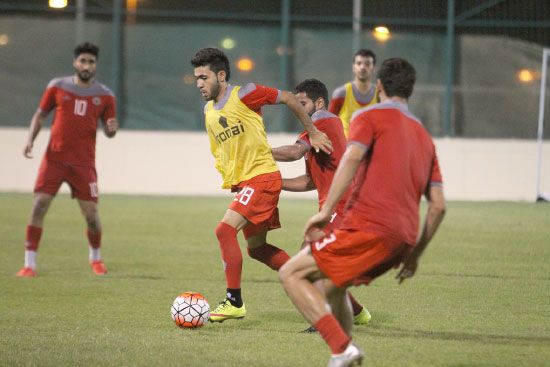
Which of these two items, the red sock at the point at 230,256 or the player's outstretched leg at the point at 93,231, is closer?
the red sock at the point at 230,256

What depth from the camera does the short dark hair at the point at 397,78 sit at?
6.09 meters

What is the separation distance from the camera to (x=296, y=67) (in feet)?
83.5

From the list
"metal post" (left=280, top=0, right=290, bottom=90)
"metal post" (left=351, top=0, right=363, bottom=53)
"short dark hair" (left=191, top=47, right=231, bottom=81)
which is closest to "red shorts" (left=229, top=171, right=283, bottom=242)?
"short dark hair" (left=191, top=47, right=231, bottom=81)

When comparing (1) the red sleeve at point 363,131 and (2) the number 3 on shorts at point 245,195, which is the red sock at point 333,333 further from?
(2) the number 3 on shorts at point 245,195

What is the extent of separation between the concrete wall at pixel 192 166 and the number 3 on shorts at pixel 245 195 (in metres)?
15.2

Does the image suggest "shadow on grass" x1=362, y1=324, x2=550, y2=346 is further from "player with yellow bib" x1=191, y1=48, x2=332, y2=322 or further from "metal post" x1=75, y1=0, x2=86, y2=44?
"metal post" x1=75, y1=0, x2=86, y2=44

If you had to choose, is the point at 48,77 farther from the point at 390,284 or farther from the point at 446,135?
the point at 390,284

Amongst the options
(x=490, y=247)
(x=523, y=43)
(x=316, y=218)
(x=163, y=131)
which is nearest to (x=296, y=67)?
(x=163, y=131)

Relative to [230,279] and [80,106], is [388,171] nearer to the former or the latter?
[230,279]

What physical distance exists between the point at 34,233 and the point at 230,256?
3731mm

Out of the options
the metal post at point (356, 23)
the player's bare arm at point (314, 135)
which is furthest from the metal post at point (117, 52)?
the player's bare arm at point (314, 135)

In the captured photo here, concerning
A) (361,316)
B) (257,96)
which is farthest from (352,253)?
(257,96)

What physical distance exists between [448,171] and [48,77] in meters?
9.42

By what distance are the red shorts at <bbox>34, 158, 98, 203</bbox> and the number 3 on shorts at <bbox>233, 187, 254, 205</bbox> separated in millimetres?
3392
